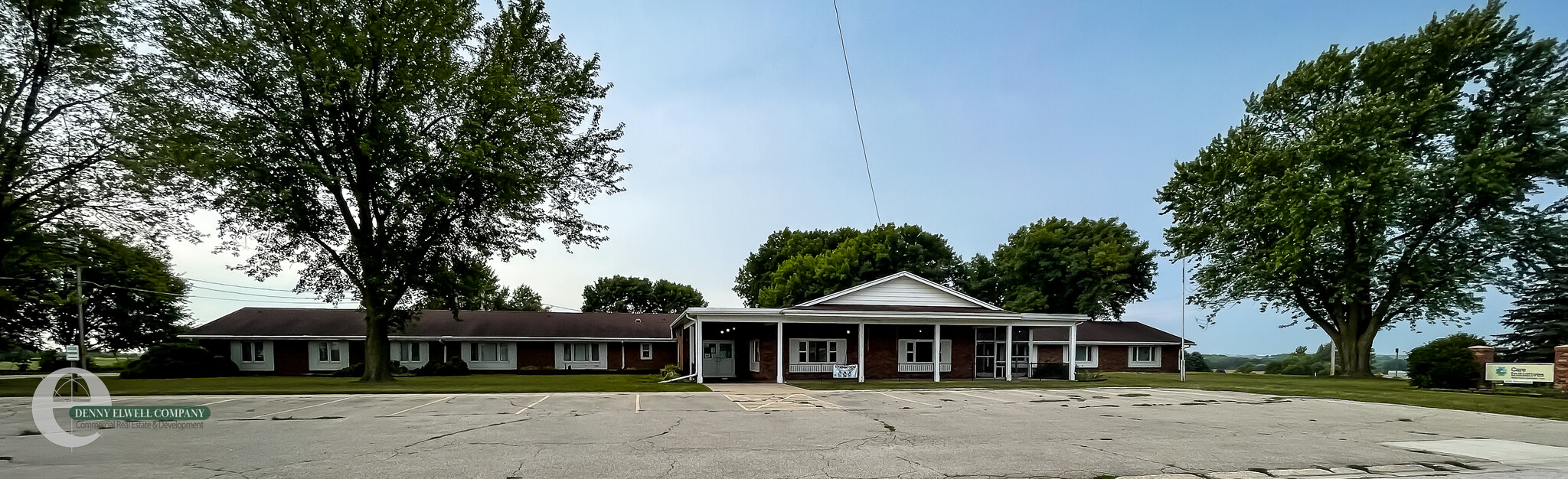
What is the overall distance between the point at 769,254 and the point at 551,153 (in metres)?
40.9

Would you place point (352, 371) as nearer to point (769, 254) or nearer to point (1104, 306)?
point (769, 254)

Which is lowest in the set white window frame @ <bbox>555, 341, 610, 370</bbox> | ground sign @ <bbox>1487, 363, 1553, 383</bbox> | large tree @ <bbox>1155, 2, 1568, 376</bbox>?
white window frame @ <bbox>555, 341, 610, 370</bbox>

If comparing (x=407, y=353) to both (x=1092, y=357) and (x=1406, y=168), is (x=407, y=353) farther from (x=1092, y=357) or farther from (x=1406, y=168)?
(x=1406, y=168)

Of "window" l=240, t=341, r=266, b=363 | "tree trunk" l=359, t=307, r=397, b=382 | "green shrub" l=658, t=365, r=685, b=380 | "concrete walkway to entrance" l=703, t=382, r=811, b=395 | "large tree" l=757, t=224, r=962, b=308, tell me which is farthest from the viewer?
"large tree" l=757, t=224, r=962, b=308

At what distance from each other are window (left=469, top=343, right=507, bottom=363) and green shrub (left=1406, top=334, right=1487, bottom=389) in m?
38.8

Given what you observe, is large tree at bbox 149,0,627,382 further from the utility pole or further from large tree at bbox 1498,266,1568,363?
large tree at bbox 1498,266,1568,363

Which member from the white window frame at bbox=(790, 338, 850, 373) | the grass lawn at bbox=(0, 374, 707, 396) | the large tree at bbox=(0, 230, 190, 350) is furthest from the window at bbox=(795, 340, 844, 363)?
the large tree at bbox=(0, 230, 190, 350)

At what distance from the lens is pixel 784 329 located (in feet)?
99.6

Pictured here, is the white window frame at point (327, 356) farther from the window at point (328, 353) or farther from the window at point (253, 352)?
the window at point (253, 352)

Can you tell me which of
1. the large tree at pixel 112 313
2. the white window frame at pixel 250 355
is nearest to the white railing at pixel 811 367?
the white window frame at pixel 250 355

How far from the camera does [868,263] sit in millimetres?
53469

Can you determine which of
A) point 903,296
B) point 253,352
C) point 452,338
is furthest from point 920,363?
point 253,352

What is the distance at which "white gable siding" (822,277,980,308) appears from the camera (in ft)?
101

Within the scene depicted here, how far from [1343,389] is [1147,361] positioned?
21233mm
